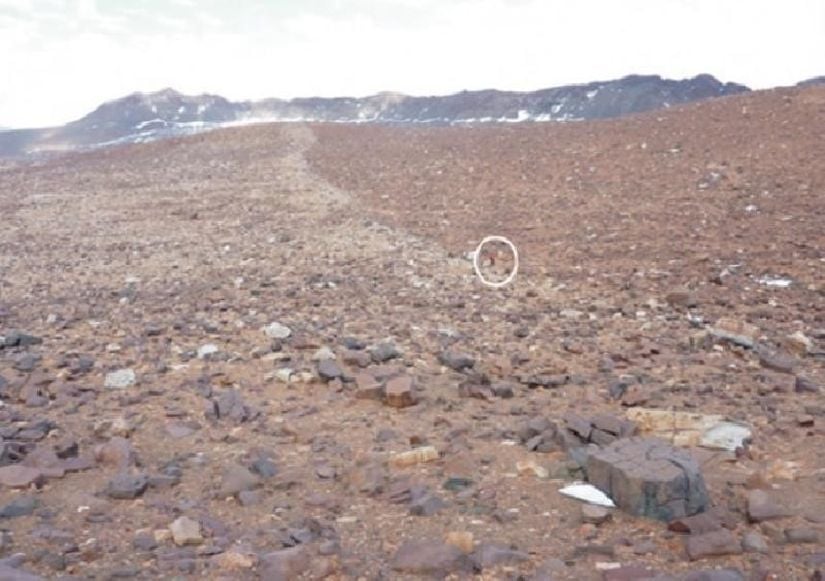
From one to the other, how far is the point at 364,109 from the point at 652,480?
86.9 m

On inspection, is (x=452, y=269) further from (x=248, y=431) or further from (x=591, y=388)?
(x=248, y=431)

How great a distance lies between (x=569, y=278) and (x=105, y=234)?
634cm

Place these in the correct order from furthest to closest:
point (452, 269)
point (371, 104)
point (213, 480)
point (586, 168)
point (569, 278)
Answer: point (371, 104) < point (586, 168) < point (452, 269) < point (569, 278) < point (213, 480)

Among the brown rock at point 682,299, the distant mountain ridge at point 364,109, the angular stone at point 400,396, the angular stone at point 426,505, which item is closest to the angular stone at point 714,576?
the angular stone at point 426,505

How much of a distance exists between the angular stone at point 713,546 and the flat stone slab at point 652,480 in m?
0.15

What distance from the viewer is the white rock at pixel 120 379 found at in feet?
14.2

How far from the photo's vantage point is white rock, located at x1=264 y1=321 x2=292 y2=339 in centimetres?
512

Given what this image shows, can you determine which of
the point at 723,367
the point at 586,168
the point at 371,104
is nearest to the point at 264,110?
the point at 371,104

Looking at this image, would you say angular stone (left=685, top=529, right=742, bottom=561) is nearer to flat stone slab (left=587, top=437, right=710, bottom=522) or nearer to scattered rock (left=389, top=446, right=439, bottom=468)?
flat stone slab (left=587, top=437, right=710, bottom=522)

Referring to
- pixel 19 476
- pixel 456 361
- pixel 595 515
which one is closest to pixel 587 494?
pixel 595 515

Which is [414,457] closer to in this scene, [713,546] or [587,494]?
[587,494]

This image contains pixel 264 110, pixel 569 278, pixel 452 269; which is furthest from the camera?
pixel 264 110

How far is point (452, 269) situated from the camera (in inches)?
286

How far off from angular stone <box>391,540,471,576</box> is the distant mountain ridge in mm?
57051
